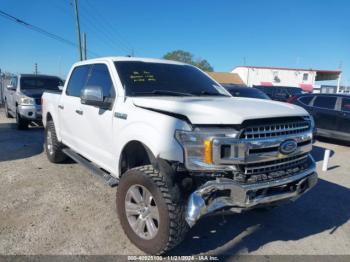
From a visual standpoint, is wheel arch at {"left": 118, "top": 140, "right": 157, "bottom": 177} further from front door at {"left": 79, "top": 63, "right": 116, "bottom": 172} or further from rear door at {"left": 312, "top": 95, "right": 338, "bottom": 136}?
rear door at {"left": 312, "top": 95, "right": 338, "bottom": 136}

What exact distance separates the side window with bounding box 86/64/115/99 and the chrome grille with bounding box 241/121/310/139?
69.6 inches

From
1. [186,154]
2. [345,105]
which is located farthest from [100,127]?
[345,105]

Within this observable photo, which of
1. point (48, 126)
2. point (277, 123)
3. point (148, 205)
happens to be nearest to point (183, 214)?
point (148, 205)

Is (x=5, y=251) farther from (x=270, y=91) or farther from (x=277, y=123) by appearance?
(x=270, y=91)

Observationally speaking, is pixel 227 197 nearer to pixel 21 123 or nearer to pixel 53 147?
pixel 53 147

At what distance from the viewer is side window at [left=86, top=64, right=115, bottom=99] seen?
385 centimetres

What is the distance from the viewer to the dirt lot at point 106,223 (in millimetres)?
3250

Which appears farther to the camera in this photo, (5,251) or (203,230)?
(203,230)

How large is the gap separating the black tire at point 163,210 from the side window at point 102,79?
4.06ft

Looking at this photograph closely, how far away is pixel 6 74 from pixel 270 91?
18.6 metres

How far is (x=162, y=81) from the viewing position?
13.2 feet

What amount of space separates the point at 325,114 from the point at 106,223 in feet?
28.5

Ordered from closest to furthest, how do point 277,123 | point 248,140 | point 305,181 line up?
point 248,140, point 277,123, point 305,181

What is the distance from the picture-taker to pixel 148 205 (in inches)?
119
